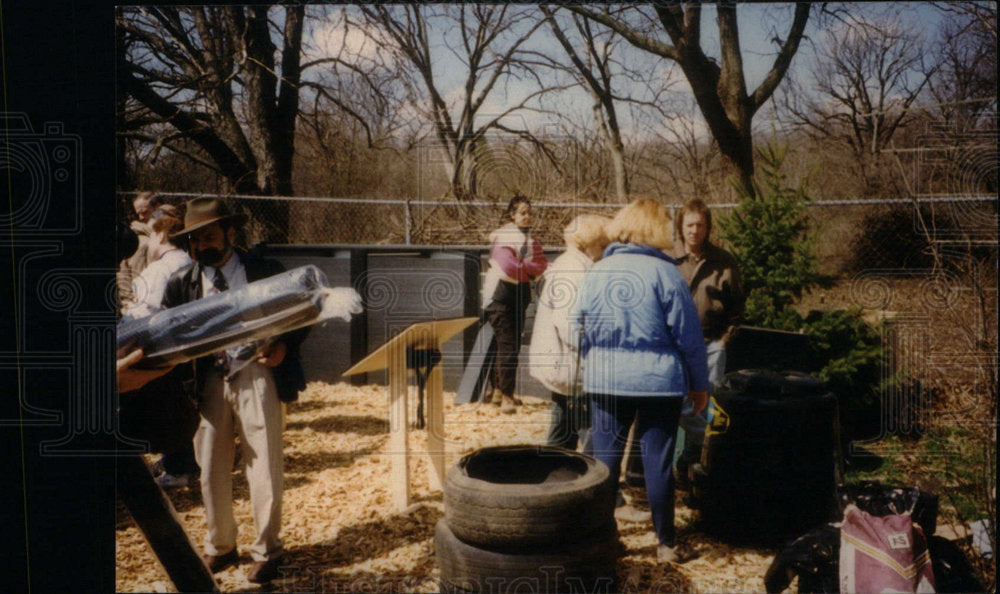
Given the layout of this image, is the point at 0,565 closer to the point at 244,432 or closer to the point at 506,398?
A: the point at 244,432

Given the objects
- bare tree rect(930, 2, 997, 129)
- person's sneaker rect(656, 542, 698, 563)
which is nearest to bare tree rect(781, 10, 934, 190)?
bare tree rect(930, 2, 997, 129)

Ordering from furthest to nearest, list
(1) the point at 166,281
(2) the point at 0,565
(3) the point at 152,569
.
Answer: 1. (3) the point at 152,569
2. (1) the point at 166,281
3. (2) the point at 0,565

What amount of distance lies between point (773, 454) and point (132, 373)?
2.87 meters

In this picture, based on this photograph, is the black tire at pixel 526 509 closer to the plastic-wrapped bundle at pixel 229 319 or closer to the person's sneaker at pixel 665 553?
the person's sneaker at pixel 665 553

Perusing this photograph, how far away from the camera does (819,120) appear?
321 centimetres

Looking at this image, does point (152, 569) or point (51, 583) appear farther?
point (152, 569)

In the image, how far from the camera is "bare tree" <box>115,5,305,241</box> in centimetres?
315

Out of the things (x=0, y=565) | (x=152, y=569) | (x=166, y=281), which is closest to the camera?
(x=0, y=565)

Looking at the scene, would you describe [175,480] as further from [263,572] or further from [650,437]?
[650,437]

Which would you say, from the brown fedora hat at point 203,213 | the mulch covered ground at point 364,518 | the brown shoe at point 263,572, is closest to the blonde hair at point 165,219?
the brown fedora hat at point 203,213

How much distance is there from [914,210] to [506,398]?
201 centimetres

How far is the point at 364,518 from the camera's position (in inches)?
133

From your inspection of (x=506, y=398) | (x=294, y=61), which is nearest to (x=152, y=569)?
(x=506, y=398)

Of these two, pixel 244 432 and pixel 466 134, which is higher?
pixel 466 134
